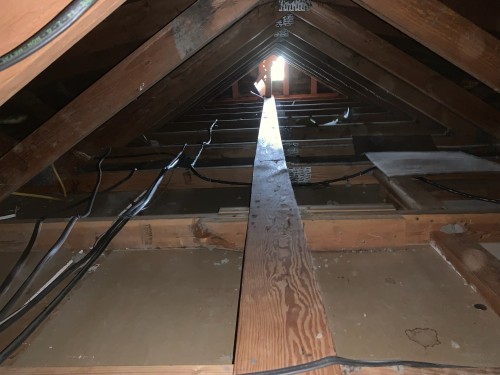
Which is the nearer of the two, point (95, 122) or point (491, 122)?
point (95, 122)

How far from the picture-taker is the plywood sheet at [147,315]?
3.04 feet

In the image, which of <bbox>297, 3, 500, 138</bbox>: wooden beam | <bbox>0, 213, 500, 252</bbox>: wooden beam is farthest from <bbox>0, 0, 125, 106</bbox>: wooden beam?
<bbox>297, 3, 500, 138</bbox>: wooden beam

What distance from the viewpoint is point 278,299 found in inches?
28.4

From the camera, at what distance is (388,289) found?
1145mm

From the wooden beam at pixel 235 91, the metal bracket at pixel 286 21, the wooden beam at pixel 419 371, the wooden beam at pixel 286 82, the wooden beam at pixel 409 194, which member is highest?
the wooden beam at pixel 286 82

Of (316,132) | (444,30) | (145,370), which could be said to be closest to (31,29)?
(145,370)

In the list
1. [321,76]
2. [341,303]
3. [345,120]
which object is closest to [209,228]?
[341,303]

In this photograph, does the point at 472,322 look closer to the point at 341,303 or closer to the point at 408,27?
the point at 341,303

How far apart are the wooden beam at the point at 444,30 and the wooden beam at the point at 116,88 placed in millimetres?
617

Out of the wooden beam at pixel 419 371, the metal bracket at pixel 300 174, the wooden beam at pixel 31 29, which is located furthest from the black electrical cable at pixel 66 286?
the metal bracket at pixel 300 174

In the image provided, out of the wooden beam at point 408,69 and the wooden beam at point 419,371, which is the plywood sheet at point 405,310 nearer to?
the wooden beam at point 419,371

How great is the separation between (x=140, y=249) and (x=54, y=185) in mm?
1373

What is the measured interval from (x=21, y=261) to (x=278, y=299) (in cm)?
107

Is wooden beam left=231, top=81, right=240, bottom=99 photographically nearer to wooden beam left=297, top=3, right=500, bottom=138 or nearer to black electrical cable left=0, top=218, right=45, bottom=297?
wooden beam left=297, top=3, right=500, bottom=138
